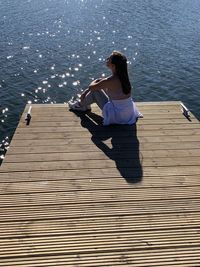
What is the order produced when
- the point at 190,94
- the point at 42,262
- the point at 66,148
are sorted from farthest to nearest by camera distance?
the point at 190,94
the point at 66,148
the point at 42,262

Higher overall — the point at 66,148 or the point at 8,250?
the point at 8,250

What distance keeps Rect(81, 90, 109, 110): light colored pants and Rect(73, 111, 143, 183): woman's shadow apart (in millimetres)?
430

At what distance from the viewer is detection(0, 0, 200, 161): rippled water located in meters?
16.5

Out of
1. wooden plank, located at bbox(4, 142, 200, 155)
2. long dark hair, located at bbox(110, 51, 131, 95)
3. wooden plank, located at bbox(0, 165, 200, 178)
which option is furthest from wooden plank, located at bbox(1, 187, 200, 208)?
long dark hair, located at bbox(110, 51, 131, 95)

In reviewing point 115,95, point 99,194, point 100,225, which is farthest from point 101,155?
point 100,225

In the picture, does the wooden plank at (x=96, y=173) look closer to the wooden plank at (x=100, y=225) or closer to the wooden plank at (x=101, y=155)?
the wooden plank at (x=101, y=155)

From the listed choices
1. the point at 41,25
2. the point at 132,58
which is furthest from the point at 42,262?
the point at 41,25

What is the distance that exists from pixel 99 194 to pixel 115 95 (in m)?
3.32

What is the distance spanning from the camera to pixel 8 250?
558 centimetres

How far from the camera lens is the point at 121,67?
920cm

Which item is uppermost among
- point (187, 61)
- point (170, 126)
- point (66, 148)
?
point (66, 148)

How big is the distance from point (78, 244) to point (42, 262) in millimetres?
608

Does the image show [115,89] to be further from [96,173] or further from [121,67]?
[96,173]

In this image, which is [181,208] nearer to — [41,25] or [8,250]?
[8,250]
